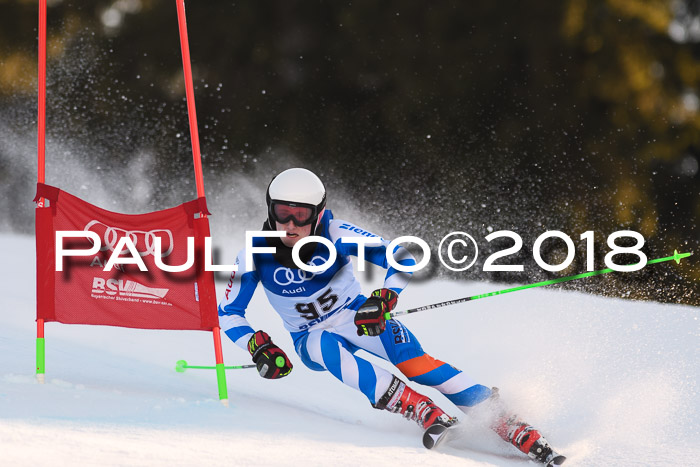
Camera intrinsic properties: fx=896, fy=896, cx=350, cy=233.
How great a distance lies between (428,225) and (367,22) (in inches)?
143

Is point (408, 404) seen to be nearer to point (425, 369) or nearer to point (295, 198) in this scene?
point (425, 369)

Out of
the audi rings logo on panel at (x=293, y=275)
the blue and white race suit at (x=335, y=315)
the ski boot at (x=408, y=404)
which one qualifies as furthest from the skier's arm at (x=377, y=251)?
the ski boot at (x=408, y=404)

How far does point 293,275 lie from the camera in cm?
397

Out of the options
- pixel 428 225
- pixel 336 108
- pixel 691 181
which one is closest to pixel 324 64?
pixel 336 108

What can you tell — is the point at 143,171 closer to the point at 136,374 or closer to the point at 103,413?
the point at 136,374

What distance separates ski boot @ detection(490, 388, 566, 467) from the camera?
355cm

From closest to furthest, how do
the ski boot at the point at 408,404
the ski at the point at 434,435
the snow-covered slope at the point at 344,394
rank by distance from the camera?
the snow-covered slope at the point at 344,394 < the ski at the point at 434,435 < the ski boot at the point at 408,404

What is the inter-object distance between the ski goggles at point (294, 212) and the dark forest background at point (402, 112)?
9179mm

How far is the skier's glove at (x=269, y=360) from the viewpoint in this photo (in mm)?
3828

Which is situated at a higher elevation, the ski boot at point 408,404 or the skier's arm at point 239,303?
the skier's arm at point 239,303

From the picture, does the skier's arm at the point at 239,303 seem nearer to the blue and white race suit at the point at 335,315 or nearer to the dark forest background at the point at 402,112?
the blue and white race suit at the point at 335,315

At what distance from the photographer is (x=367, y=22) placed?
1480 centimetres

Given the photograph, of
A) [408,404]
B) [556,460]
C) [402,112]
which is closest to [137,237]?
[408,404]

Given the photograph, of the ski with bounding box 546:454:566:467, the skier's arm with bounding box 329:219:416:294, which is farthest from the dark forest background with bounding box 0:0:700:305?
the ski with bounding box 546:454:566:467
